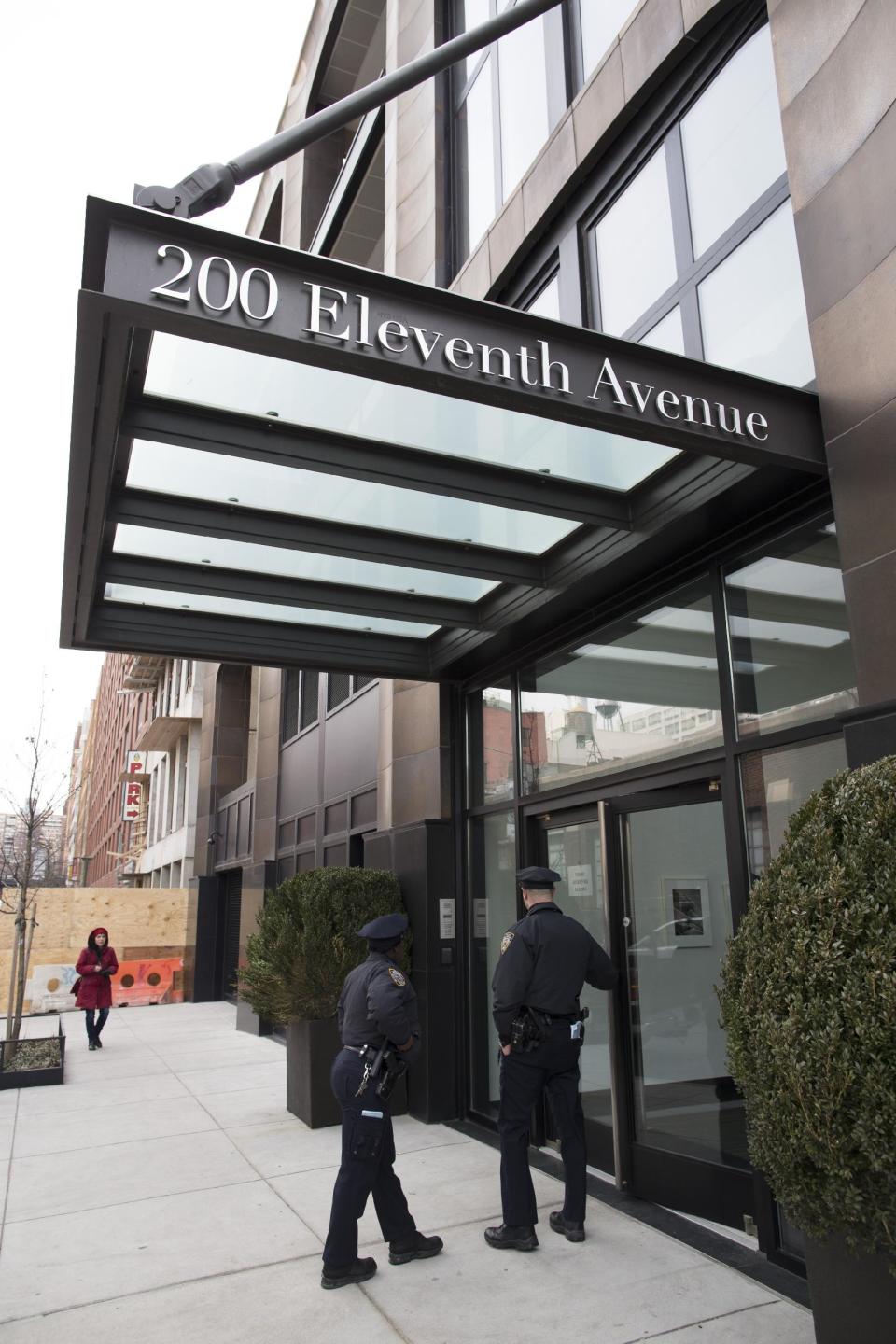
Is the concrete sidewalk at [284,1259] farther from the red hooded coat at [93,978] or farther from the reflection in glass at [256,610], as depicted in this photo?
the red hooded coat at [93,978]

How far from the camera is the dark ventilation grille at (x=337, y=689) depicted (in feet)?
43.0

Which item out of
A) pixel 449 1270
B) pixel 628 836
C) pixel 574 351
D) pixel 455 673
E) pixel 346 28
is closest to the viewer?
pixel 574 351

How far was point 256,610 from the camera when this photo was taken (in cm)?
775

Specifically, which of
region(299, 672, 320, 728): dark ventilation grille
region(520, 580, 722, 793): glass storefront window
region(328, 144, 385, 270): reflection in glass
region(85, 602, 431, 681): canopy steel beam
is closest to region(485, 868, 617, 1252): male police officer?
region(520, 580, 722, 793): glass storefront window

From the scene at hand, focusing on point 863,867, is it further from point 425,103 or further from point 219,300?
point 425,103

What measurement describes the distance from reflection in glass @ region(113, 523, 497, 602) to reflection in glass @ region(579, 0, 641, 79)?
4.17m

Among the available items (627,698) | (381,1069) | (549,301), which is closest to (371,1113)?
(381,1069)

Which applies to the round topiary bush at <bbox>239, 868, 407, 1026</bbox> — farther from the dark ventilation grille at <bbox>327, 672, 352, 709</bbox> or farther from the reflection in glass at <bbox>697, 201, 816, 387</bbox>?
the reflection in glass at <bbox>697, 201, 816, 387</bbox>

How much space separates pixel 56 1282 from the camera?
16.3 ft

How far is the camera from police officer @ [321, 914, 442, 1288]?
4.72 m

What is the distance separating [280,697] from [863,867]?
1449cm

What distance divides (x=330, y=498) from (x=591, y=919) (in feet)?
11.7

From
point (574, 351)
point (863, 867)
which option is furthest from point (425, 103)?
point (863, 867)

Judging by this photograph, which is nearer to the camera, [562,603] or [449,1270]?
[449,1270]
